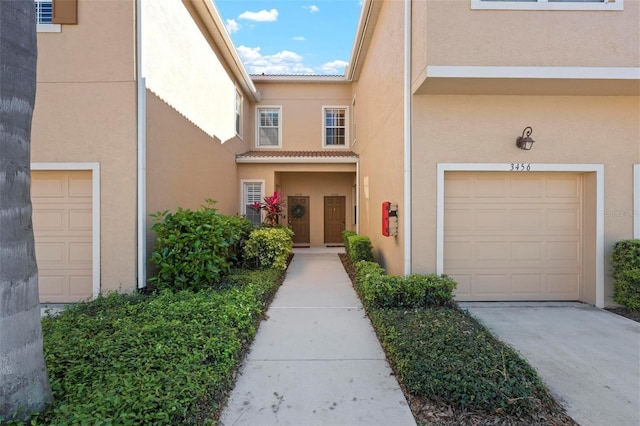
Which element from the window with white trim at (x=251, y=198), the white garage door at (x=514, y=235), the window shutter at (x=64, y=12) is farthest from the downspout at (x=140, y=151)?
the window with white trim at (x=251, y=198)

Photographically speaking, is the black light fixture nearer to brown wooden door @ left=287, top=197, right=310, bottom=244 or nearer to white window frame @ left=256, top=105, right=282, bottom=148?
brown wooden door @ left=287, top=197, right=310, bottom=244

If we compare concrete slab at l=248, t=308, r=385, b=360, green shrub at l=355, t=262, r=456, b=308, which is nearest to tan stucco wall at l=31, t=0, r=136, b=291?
concrete slab at l=248, t=308, r=385, b=360

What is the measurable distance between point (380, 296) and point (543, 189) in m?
3.68

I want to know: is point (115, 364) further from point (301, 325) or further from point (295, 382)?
point (301, 325)

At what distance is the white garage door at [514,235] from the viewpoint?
5539 millimetres

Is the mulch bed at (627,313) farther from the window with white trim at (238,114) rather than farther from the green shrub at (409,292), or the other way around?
the window with white trim at (238,114)

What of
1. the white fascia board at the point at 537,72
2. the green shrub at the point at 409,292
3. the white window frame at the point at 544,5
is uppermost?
the white window frame at the point at 544,5

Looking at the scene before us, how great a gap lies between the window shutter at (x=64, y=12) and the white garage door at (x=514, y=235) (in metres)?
7.35

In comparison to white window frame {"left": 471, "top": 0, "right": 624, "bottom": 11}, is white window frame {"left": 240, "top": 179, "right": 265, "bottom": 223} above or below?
below

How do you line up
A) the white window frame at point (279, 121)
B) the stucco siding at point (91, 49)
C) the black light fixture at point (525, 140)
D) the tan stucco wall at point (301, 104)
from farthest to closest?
the white window frame at point (279, 121) < the tan stucco wall at point (301, 104) < the stucco siding at point (91, 49) < the black light fixture at point (525, 140)

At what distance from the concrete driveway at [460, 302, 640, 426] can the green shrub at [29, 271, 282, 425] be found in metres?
3.29

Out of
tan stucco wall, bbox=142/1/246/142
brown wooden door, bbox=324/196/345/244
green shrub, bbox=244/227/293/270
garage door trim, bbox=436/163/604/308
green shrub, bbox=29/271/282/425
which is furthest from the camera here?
brown wooden door, bbox=324/196/345/244

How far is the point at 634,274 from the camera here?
493 centimetres

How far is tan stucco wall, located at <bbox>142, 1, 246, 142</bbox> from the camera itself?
18.9 feet
